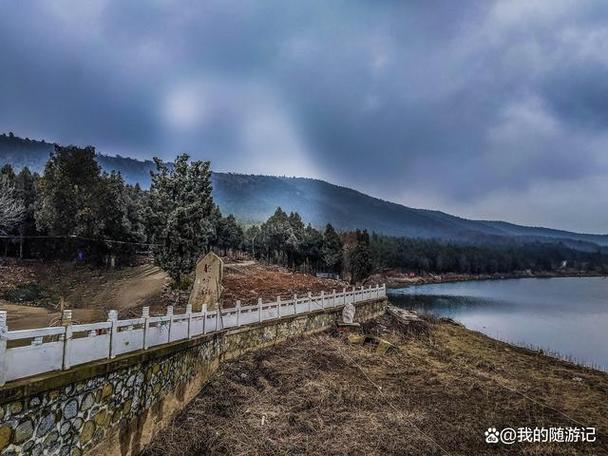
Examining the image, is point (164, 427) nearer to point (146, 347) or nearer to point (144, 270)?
point (146, 347)

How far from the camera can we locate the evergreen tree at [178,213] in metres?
30.2

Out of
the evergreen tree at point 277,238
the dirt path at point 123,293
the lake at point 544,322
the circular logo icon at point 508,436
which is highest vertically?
the evergreen tree at point 277,238

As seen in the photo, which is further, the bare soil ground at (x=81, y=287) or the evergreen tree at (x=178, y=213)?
the evergreen tree at (x=178, y=213)

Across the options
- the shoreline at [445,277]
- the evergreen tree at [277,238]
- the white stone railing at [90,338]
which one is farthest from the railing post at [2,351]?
the shoreline at [445,277]

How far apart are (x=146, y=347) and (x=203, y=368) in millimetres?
4078

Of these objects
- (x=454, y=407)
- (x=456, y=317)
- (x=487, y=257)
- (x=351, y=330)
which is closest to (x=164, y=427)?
(x=454, y=407)

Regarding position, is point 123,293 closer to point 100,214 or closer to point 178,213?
point 178,213

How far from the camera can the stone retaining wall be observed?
20.1ft

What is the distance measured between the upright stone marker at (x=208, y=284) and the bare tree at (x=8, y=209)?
1247 inches

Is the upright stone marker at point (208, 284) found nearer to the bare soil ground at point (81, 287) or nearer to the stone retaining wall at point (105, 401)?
the stone retaining wall at point (105, 401)

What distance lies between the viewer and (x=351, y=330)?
25.7 metres

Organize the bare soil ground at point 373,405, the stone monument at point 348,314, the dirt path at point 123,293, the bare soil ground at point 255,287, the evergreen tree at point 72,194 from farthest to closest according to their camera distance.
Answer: the evergreen tree at point 72,194
the bare soil ground at point 255,287
the dirt path at point 123,293
the stone monument at point 348,314
the bare soil ground at point 373,405

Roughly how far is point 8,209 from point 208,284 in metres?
33.4

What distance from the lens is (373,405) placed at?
1345 centimetres
